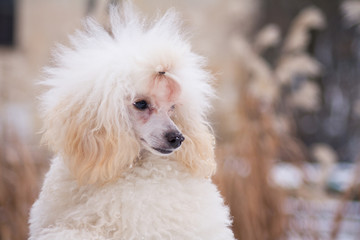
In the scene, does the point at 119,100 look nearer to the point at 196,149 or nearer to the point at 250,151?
the point at 196,149

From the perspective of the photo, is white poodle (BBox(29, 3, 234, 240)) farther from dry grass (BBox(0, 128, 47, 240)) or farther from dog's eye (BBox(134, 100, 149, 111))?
dry grass (BBox(0, 128, 47, 240))

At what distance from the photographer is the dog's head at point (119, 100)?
2.53 feet

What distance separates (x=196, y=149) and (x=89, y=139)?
0.19m

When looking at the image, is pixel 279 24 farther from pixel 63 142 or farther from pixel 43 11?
pixel 63 142

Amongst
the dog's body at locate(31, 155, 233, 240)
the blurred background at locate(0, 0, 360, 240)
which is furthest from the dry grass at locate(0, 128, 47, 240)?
the dog's body at locate(31, 155, 233, 240)

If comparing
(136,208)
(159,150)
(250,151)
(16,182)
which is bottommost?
(136,208)

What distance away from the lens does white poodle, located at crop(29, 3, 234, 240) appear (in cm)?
73

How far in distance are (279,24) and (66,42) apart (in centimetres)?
341

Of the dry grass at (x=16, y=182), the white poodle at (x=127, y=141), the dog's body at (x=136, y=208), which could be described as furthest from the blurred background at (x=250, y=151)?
the dog's body at (x=136, y=208)

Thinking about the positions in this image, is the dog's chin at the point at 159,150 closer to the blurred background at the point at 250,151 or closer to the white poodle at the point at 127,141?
the white poodle at the point at 127,141

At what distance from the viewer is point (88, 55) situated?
2.62 feet

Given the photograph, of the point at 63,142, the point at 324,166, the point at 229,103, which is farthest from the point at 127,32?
the point at 229,103

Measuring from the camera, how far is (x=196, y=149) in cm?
83

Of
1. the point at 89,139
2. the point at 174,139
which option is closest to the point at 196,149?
the point at 174,139
